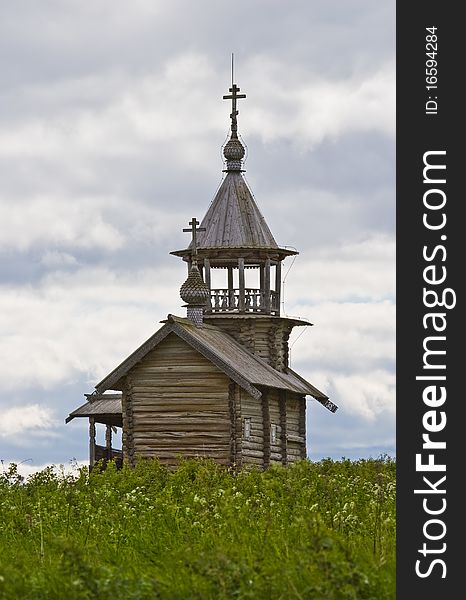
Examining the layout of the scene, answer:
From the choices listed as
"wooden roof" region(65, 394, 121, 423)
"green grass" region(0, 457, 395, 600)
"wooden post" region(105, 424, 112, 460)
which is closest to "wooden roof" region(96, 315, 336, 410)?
"wooden roof" region(65, 394, 121, 423)

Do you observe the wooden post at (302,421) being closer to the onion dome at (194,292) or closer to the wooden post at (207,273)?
the wooden post at (207,273)

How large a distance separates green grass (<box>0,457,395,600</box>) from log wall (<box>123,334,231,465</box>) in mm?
12939

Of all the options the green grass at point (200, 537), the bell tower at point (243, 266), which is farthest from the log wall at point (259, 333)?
the green grass at point (200, 537)

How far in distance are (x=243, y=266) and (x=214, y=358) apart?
19.5 feet

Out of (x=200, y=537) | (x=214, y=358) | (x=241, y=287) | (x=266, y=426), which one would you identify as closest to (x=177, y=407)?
(x=214, y=358)

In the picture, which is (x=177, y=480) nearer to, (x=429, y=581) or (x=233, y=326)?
(x=429, y=581)

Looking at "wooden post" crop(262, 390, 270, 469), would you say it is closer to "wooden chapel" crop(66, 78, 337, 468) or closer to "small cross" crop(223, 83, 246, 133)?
"wooden chapel" crop(66, 78, 337, 468)

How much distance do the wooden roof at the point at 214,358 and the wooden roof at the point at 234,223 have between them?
9.12 feet

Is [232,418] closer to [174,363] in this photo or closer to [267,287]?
[174,363]

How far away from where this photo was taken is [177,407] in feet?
110

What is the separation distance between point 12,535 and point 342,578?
5.89m

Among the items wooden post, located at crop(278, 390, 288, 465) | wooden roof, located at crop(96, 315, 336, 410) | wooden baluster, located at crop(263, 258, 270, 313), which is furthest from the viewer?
wooden baluster, located at crop(263, 258, 270, 313)

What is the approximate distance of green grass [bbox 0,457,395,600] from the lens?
958cm

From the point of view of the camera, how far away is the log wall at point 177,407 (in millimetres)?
33219
